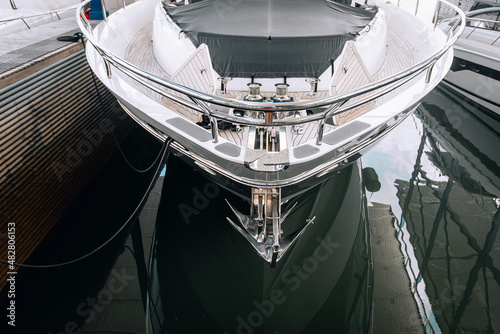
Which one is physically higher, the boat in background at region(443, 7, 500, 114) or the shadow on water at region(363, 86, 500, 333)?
the boat in background at region(443, 7, 500, 114)

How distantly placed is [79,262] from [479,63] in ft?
16.1

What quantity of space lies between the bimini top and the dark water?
3.13ft

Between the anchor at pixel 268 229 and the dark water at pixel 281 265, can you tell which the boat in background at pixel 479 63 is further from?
the anchor at pixel 268 229

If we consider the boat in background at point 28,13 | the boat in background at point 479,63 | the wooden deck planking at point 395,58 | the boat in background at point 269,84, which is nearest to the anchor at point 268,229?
the boat in background at point 269,84

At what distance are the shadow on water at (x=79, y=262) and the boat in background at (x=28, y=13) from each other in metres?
2.04

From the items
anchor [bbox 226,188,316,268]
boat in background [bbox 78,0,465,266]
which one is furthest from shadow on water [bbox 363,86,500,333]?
boat in background [bbox 78,0,465,266]

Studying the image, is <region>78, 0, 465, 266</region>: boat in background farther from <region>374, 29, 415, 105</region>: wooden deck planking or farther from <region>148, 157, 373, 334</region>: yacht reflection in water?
<region>148, 157, 373, 334</region>: yacht reflection in water

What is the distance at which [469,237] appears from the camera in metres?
2.76

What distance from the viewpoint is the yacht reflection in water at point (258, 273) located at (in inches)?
81.3

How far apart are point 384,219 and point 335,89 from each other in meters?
1.33

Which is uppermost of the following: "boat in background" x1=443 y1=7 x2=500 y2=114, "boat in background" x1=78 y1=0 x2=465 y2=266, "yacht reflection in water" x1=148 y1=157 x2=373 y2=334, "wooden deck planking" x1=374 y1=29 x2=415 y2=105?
"boat in background" x1=443 y1=7 x2=500 y2=114

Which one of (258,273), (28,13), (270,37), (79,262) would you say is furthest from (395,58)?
(28,13)

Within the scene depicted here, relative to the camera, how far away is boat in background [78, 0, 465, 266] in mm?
1767

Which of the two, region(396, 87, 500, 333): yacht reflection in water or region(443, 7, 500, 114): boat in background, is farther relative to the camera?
region(443, 7, 500, 114): boat in background
